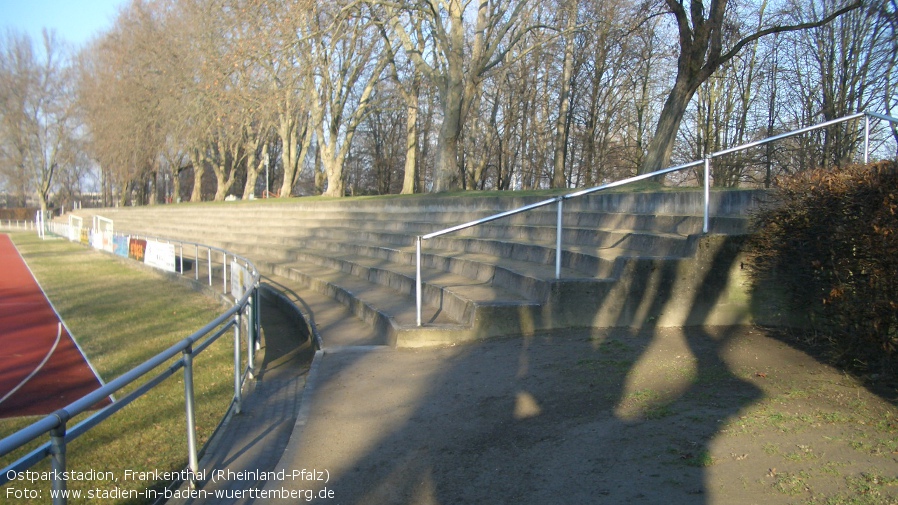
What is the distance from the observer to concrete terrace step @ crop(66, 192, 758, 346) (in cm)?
754

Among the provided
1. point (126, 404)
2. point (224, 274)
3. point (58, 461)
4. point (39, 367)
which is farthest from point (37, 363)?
point (58, 461)

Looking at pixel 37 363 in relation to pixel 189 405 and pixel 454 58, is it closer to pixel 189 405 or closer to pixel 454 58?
pixel 189 405

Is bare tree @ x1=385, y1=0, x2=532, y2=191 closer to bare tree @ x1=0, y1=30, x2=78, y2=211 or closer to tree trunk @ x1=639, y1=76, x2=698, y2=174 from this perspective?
tree trunk @ x1=639, y1=76, x2=698, y2=174

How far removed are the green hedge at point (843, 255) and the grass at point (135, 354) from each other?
4971 millimetres

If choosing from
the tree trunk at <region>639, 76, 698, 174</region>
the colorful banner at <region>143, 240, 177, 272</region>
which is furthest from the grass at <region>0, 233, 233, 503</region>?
the tree trunk at <region>639, 76, 698, 174</region>

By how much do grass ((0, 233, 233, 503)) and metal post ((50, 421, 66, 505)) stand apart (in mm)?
69

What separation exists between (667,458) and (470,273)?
6.29m

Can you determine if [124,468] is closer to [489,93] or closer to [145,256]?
[145,256]

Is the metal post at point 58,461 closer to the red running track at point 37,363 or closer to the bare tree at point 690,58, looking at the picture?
the red running track at point 37,363

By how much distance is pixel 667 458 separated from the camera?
167 inches

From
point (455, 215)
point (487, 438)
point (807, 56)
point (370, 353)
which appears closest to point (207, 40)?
point (455, 215)

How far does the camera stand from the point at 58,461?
11.0 ft

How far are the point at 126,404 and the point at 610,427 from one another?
3.13 metres

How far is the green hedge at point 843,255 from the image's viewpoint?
4824 mm
